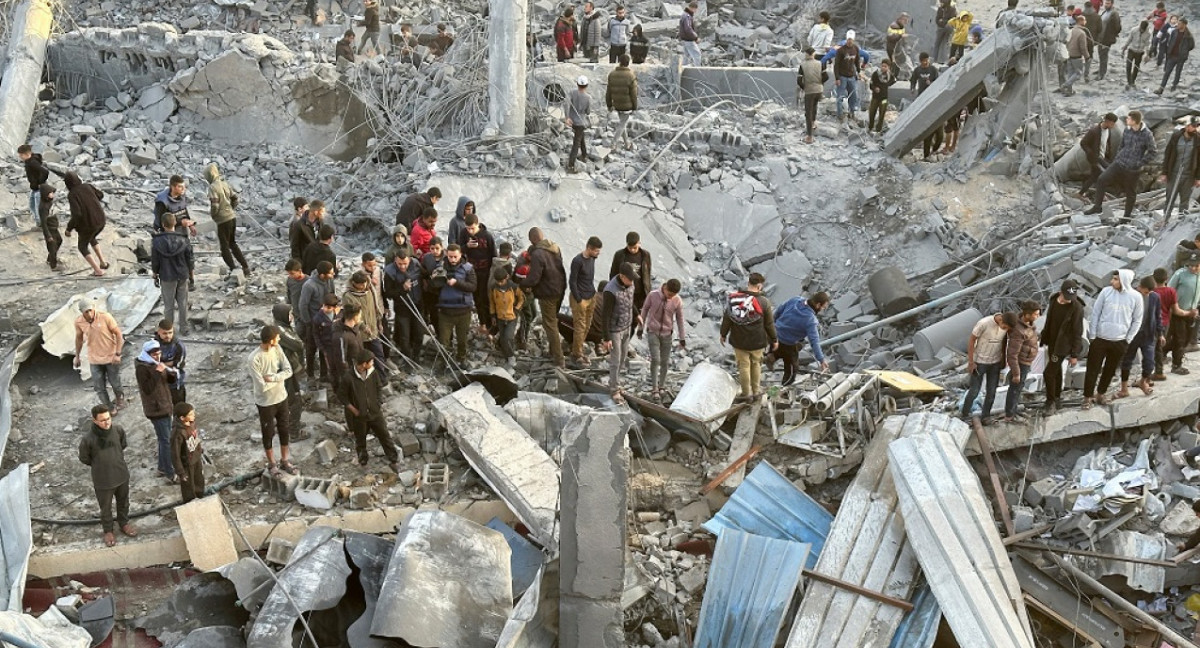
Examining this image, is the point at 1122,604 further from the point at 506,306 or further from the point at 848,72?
the point at 848,72

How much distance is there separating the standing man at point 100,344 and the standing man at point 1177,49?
1364 centimetres

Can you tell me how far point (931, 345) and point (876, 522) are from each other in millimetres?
3858

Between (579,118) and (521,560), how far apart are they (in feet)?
22.2

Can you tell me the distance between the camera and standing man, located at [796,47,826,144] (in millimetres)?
15258

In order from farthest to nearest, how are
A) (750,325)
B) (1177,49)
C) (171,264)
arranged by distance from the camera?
(1177,49), (171,264), (750,325)

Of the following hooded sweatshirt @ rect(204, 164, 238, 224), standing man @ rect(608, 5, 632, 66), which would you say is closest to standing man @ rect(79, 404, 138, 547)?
→ hooded sweatshirt @ rect(204, 164, 238, 224)

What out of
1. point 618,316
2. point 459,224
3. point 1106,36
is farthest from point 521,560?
point 1106,36

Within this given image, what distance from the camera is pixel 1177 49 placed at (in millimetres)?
16203

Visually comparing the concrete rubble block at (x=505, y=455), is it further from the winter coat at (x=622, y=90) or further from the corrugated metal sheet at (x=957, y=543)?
the winter coat at (x=622, y=90)

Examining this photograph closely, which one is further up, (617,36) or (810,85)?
(617,36)

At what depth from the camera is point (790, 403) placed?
9.93 metres

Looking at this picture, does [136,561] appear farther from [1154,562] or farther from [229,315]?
[1154,562]

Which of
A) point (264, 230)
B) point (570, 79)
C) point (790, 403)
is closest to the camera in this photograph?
point (790, 403)

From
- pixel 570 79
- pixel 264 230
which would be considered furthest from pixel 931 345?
pixel 264 230
